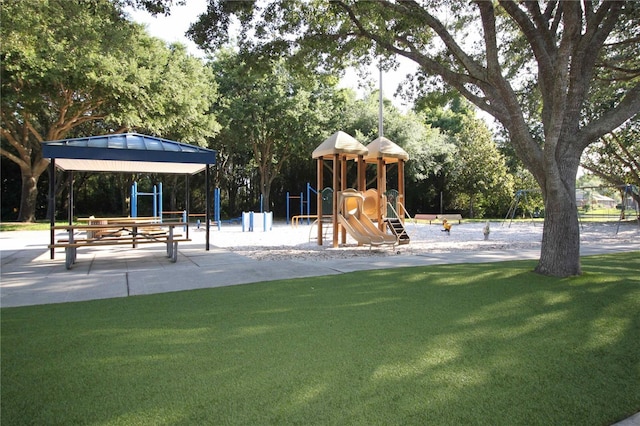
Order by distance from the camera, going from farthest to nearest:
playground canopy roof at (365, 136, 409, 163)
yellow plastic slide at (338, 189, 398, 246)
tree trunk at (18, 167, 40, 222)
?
tree trunk at (18, 167, 40, 222) → playground canopy roof at (365, 136, 409, 163) → yellow plastic slide at (338, 189, 398, 246)

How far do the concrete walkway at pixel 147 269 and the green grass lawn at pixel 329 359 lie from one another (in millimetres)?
949

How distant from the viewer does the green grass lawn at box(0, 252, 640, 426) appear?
2738mm

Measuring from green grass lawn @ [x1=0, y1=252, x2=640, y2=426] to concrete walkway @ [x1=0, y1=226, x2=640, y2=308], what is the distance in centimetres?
95

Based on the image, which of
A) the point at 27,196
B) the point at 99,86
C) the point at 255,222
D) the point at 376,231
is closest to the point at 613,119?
the point at 376,231

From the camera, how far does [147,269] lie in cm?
835

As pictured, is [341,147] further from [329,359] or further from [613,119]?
[329,359]

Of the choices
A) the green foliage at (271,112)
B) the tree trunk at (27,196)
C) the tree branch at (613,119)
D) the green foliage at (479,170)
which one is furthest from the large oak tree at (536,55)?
the green foliage at (479,170)

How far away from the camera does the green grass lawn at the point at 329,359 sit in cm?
274

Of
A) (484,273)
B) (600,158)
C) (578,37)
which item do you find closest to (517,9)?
(578,37)

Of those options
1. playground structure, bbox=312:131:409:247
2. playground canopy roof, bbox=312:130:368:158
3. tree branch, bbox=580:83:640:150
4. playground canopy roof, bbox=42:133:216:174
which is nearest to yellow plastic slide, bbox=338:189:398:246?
playground structure, bbox=312:131:409:247

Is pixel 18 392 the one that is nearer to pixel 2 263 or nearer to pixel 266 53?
pixel 2 263

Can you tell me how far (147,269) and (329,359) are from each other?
5.92 metres

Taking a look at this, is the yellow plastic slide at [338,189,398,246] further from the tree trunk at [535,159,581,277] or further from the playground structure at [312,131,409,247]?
the tree trunk at [535,159,581,277]

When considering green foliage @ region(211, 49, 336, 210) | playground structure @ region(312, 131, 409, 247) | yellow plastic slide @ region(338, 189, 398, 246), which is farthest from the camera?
green foliage @ region(211, 49, 336, 210)
